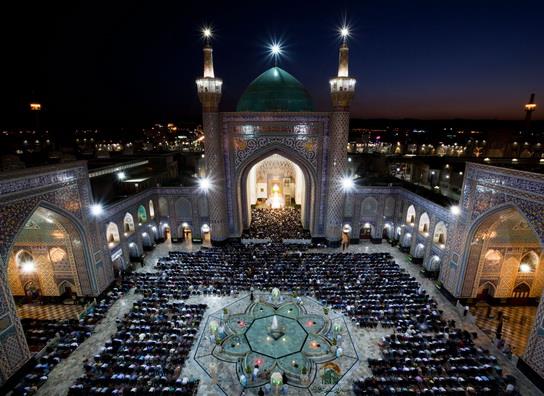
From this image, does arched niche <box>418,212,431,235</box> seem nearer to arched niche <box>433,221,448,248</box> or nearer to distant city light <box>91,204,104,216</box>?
arched niche <box>433,221,448,248</box>

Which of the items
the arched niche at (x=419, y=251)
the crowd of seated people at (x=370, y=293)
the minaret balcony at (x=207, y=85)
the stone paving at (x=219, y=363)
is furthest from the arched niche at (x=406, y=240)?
the minaret balcony at (x=207, y=85)

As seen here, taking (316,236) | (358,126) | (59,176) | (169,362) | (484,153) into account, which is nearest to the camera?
(169,362)

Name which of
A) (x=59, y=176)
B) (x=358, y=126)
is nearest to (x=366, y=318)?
(x=59, y=176)

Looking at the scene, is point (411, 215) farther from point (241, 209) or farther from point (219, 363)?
point (219, 363)

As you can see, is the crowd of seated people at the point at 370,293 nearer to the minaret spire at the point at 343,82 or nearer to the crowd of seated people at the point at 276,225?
the crowd of seated people at the point at 276,225

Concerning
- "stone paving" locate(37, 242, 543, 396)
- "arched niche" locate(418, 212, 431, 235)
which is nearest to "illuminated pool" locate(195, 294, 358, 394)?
"stone paving" locate(37, 242, 543, 396)

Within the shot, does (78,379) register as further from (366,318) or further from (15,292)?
(366,318)

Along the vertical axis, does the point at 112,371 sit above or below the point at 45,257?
below
